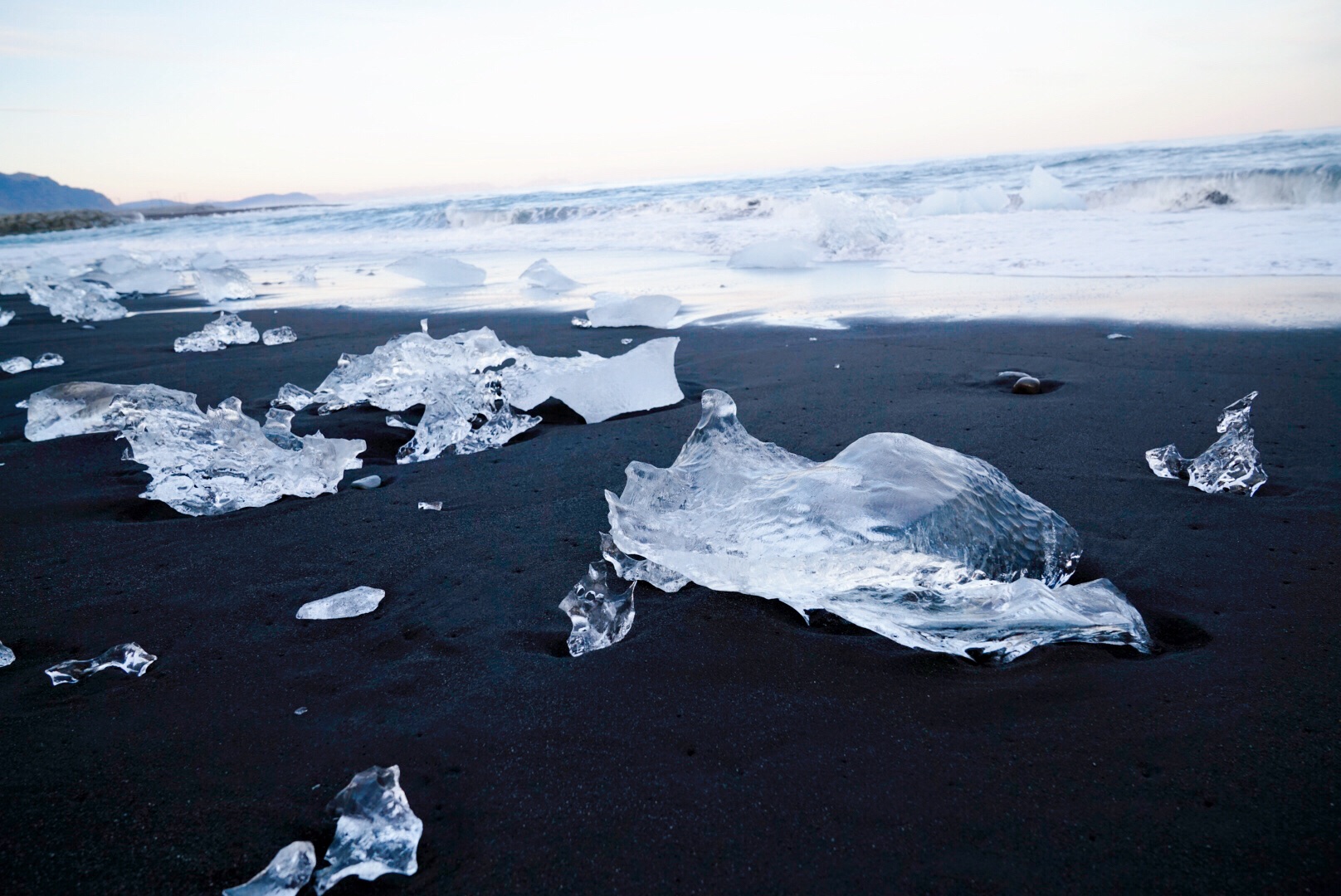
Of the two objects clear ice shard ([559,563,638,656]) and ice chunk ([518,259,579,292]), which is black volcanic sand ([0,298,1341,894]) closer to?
clear ice shard ([559,563,638,656])

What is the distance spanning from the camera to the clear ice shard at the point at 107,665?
138cm

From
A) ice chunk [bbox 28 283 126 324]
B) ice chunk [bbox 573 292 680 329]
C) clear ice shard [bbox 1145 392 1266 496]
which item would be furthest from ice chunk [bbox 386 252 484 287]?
clear ice shard [bbox 1145 392 1266 496]

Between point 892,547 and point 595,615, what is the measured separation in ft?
1.94

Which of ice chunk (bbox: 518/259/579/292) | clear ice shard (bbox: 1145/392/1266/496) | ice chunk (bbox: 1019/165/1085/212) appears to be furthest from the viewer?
ice chunk (bbox: 1019/165/1085/212)

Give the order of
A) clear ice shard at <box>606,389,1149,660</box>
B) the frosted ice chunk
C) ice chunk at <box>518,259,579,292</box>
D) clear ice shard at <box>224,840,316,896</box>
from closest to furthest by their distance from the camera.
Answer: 1. clear ice shard at <box>224,840,316,896</box>
2. clear ice shard at <box>606,389,1149,660</box>
3. ice chunk at <box>518,259,579,292</box>
4. the frosted ice chunk

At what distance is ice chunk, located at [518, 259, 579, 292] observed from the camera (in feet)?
22.2

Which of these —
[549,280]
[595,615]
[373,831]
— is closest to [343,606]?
[595,615]

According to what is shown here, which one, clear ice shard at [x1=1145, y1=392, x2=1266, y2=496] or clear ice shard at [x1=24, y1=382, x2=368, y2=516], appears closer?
clear ice shard at [x1=1145, y1=392, x2=1266, y2=496]

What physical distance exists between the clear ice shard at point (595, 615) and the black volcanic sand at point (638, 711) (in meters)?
0.04

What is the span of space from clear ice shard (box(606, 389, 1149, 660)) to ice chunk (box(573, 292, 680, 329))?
314 cm

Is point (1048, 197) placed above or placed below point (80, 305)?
above

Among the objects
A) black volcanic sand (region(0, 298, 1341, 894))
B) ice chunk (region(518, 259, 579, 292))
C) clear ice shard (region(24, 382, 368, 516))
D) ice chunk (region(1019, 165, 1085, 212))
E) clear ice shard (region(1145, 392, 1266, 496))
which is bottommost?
black volcanic sand (region(0, 298, 1341, 894))

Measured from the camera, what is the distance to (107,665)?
55.6 inches

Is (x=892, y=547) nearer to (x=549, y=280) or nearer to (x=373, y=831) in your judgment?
(x=373, y=831)
